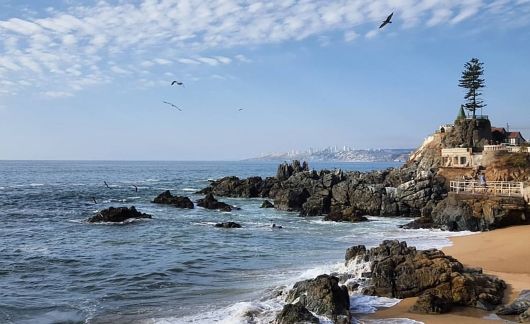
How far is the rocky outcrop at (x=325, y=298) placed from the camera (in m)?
14.0

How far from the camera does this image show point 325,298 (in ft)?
47.2

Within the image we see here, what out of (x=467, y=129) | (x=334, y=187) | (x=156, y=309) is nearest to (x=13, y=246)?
(x=156, y=309)

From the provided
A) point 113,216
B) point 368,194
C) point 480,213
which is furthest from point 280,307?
point 368,194

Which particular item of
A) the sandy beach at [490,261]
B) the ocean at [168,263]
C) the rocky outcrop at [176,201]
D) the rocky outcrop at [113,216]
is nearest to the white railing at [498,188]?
the sandy beach at [490,261]

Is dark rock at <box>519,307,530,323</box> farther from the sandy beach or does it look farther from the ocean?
the ocean

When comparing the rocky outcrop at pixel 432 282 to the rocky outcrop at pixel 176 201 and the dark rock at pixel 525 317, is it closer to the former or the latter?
the dark rock at pixel 525 317

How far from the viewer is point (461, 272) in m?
16.5

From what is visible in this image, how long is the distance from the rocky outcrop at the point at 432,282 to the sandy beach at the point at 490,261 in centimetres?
39

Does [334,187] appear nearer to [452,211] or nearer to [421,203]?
[421,203]

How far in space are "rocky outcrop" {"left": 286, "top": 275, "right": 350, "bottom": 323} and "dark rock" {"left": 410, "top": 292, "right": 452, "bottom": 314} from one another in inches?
79.4

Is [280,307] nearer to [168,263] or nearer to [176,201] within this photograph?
[168,263]

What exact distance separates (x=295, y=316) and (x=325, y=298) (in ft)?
4.86

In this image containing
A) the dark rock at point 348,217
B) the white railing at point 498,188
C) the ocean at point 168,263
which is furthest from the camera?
the dark rock at point 348,217

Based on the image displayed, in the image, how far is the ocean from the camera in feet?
52.7
